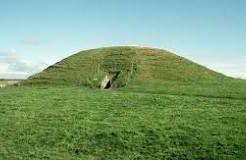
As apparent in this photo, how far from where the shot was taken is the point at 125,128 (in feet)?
90.0

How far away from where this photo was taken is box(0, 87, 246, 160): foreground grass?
23953 mm

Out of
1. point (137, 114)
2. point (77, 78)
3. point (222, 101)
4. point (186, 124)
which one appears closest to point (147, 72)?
point (77, 78)

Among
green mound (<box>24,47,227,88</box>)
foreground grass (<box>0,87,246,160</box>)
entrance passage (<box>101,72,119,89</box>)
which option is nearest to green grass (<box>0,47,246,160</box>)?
foreground grass (<box>0,87,246,160</box>)

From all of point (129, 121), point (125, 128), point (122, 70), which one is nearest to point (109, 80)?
point (122, 70)

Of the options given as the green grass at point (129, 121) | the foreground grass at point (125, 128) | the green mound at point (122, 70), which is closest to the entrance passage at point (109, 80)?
the green mound at point (122, 70)

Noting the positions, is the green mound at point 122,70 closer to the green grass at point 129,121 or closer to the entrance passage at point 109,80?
the entrance passage at point 109,80

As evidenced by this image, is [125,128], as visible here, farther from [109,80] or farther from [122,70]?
[122,70]

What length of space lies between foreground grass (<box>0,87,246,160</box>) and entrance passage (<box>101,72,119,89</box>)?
12.1 m

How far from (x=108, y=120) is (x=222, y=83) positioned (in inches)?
833

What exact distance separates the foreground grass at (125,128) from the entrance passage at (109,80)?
39.6 feet

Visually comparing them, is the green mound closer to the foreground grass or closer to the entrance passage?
the entrance passage

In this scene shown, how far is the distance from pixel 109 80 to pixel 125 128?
954 inches

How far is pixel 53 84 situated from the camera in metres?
51.5

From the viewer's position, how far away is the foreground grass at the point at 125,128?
2395 cm
